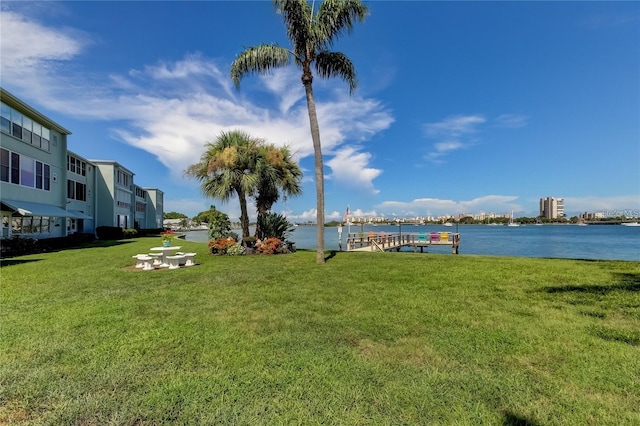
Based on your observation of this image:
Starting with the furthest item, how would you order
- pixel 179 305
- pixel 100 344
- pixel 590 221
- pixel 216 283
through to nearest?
1. pixel 590 221
2. pixel 216 283
3. pixel 179 305
4. pixel 100 344

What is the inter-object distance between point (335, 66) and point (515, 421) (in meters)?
12.1

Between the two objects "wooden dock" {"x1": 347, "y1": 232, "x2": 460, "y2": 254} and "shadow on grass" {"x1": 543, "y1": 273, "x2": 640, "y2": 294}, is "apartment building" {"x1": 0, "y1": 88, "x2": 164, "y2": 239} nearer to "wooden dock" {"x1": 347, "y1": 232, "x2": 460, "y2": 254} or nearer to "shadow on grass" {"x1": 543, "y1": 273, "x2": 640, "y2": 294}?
"wooden dock" {"x1": 347, "y1": 232, "x2": 460, "y2": 254}

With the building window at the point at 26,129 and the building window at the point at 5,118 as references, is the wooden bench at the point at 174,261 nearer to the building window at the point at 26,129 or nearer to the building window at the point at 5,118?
the building window at the point at 5,118

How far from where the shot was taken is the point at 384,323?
4551mm

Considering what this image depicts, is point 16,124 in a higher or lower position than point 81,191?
higher

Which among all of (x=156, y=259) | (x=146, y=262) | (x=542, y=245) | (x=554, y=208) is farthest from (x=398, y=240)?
(x=554, y=208)

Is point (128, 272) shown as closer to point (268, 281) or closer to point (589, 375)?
point (268, 281)

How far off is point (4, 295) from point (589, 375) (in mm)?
9964

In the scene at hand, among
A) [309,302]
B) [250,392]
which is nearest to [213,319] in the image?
[309,302]

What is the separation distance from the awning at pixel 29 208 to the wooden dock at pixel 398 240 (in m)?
19.9

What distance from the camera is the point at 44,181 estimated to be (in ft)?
69.9

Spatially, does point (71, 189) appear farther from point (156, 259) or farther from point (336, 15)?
point (336, 15)

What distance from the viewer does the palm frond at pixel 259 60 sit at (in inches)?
438

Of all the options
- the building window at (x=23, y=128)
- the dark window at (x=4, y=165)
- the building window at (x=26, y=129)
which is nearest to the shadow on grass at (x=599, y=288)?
the dark window at (x=4, y=165)
